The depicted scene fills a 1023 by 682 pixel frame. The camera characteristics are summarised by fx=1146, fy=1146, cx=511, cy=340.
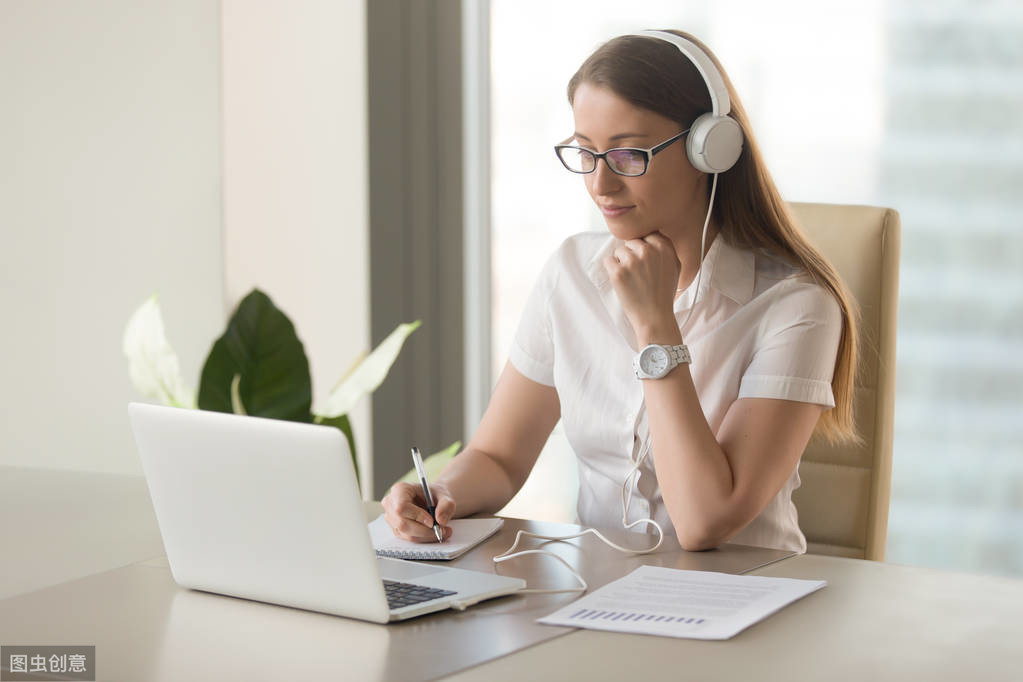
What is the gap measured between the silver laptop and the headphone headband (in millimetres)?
680

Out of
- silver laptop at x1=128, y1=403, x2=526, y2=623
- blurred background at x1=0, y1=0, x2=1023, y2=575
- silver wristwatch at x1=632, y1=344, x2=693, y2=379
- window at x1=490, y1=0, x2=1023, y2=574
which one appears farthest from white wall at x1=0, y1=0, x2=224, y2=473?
silver laptop at x1=128, y1=403, x2=526, y2=623

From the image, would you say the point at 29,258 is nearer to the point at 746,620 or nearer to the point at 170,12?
the point at 170,12

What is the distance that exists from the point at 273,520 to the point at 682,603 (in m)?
0.37

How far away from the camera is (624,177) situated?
1443 millimetres

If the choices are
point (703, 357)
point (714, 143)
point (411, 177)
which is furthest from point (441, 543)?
point (411, 177)

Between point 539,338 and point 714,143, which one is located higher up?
point 714,143

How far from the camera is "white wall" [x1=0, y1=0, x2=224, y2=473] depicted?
97.3 inches

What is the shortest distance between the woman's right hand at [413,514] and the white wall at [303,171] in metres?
1.38

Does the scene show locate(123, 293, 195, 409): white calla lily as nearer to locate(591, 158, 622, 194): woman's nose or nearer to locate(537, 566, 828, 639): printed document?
locate(591, 158, 622, 194): woman's nose

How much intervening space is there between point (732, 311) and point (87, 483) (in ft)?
3.48

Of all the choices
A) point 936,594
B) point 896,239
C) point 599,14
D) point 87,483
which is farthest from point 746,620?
point 599,14

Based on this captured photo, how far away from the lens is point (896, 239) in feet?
5.11

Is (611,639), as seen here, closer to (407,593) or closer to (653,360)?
(407,593)

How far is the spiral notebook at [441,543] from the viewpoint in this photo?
1220 mm
